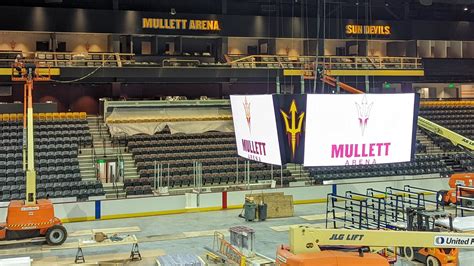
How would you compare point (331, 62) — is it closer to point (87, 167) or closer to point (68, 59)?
point (68, 59)

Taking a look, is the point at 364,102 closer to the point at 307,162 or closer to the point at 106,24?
the point at 307,162

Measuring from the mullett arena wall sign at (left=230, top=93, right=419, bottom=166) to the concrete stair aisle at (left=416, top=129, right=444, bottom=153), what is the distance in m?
21.8

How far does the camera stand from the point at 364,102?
10.4 metres

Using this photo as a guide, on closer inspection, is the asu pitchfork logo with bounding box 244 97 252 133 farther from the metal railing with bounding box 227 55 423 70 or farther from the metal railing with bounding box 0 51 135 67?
the metal railing with bounding box 227 55 423 70

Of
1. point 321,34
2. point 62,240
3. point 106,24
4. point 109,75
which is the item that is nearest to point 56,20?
point 106,24

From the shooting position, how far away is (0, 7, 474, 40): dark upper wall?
31.6 m

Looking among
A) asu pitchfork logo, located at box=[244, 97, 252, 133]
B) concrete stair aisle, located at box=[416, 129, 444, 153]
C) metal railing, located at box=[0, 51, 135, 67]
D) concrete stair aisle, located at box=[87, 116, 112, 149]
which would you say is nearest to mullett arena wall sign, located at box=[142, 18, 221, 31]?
metal railing, located at box=[0, 51, 135, 67]

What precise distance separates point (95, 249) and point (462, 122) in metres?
26.2

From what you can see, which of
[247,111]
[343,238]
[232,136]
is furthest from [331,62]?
[343,238]

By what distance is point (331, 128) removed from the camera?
33.7 ft

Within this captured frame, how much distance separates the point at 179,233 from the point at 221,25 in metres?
20.2

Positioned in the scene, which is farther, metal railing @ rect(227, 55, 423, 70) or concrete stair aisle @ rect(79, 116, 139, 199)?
metal railing @ rect(227, 55, 423, 70)

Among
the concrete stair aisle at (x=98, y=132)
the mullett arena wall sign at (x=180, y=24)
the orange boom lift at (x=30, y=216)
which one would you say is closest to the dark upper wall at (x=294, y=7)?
the mullett arena wall sign at (x=180, y=24)

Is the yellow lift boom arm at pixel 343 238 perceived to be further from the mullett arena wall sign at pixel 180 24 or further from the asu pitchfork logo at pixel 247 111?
the mullett arena wall sign at pixel 180 24
